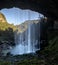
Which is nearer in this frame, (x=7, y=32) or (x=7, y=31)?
(x=7, y=31)

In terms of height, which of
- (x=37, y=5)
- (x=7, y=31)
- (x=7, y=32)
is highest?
(x=37, y=5)

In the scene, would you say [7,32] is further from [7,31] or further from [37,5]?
[37,5]

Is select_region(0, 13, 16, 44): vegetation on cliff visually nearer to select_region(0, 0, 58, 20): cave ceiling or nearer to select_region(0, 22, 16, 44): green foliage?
select_region(0, 22, 16, 44): green foliage

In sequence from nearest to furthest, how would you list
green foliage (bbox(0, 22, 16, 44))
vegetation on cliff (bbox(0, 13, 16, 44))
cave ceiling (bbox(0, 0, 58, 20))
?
cave ceiling (bbox(0, 0, 58, 20)) → green foliage (bbox(0, 22, 16, 44)) → vegetation on cliff (bbox(0, 13, 16, 44))

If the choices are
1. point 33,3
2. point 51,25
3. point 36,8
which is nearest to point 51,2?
point 33,3

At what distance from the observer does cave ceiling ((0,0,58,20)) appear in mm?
32156

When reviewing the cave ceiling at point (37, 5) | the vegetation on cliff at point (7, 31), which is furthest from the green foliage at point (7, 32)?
the cave ceiling at point (37, 5)

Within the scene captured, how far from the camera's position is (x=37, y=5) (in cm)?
3447

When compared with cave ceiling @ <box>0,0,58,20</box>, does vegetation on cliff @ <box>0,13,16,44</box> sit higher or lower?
lower

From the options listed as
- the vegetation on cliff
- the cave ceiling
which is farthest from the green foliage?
the cave ceiling

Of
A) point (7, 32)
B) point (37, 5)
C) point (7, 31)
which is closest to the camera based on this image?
point (37, 5)

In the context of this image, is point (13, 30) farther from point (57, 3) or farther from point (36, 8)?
point (57, 3)

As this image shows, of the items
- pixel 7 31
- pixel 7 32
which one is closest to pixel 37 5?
pixel 7 31

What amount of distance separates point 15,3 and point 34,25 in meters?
19.2
